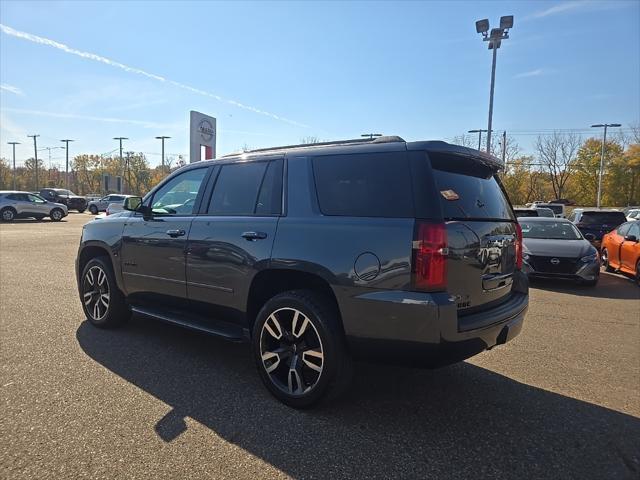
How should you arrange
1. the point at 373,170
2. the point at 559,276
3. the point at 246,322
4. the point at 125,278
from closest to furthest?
the point at 373,170 < the point at 246,322 < the point at 125,278 < the point at 559,276

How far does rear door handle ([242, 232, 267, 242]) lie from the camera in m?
3.42

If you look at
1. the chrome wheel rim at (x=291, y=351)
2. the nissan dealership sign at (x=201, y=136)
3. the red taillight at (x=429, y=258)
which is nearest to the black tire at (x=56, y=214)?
the nissan dealership sign at (x=201, y=136)

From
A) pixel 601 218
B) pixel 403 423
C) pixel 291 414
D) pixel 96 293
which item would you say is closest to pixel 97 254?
Answer: pixel 96 293

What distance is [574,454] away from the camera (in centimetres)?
265

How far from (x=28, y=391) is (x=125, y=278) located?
1513 mm

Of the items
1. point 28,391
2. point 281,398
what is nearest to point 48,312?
point 28,391

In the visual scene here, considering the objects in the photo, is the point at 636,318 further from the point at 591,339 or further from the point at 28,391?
the point at 28,391

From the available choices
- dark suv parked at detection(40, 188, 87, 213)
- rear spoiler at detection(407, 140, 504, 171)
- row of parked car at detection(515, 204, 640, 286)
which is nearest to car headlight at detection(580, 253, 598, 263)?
row of parked car at detection(515, 204, 640, 286)

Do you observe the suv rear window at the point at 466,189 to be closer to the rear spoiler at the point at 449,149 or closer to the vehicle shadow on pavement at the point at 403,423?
the rear spoiler at the point at 449,149

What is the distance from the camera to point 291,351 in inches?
128

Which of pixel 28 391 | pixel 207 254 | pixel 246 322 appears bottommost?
pixel 28 391

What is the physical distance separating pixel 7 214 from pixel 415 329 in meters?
30.2

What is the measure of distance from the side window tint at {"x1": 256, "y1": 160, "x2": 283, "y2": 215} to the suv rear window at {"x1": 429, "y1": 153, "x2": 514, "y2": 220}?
4.03 ft

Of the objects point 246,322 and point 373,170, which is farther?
point 246,322
